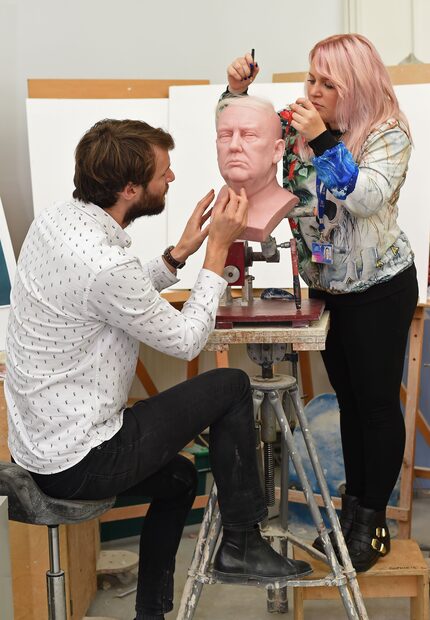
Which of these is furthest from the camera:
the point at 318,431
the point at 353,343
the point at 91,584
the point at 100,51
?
the point at 100,51

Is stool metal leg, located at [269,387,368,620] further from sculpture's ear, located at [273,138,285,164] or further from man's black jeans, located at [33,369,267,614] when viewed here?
sculpture's ear, located at [273,138,285,164]

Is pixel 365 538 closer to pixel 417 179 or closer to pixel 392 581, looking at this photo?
pixel 392 581

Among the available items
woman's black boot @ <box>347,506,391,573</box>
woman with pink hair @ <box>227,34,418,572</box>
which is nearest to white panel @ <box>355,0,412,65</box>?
woman with pink hair @ <box>227,34,418,572</box>

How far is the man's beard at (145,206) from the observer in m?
2.16

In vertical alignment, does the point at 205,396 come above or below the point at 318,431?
above

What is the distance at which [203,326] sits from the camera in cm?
209

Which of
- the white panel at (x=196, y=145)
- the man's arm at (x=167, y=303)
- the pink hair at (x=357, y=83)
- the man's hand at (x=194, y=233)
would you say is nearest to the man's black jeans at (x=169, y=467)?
the man's arm at (x=167, y=303)

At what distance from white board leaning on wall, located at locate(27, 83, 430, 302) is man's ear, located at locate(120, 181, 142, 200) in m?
1.31

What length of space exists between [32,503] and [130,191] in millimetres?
756

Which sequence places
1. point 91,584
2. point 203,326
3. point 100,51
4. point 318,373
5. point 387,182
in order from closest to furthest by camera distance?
point 203,326 < point 387,182 < point 91,584 < point 100,51 < point 318,373

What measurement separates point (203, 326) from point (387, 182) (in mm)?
611

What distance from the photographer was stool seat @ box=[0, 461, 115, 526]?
2.01 meters

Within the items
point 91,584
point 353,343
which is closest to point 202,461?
point 91,584

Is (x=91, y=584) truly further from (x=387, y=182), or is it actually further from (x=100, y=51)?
(x=100, y=51)
